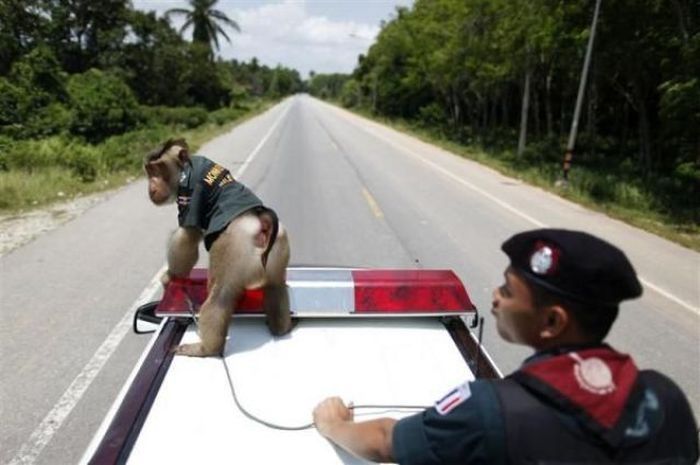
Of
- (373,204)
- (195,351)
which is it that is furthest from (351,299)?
(373,204)

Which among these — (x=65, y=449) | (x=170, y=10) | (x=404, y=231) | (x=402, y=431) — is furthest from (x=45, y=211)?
(x=170, y=10)

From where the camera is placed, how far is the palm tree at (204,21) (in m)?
57.7

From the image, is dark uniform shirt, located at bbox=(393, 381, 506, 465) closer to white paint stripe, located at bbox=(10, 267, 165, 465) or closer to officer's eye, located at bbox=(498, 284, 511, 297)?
officer's eye, located at bbox=(498, 284, 511, 297)

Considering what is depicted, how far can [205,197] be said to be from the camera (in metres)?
3.16

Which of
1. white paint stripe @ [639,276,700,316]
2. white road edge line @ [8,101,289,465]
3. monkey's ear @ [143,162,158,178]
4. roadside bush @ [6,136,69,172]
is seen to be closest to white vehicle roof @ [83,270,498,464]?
monkey's ear @ [143,162,158,178]

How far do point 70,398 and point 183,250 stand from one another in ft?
6.05

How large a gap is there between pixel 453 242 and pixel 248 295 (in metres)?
6.71

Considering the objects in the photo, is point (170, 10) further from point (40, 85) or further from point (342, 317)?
point (342, 317)

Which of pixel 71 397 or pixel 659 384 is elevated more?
pixel 659 384

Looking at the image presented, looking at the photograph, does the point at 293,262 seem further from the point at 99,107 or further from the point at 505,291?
the point at 99,107

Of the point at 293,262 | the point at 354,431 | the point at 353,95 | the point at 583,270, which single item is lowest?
the point at 353,95

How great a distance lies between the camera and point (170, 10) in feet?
181

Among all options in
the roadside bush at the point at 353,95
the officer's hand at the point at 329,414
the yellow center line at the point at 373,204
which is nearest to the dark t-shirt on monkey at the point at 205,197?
the officer's hand at the point at 329,414

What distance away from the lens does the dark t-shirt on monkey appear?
3.12 m
